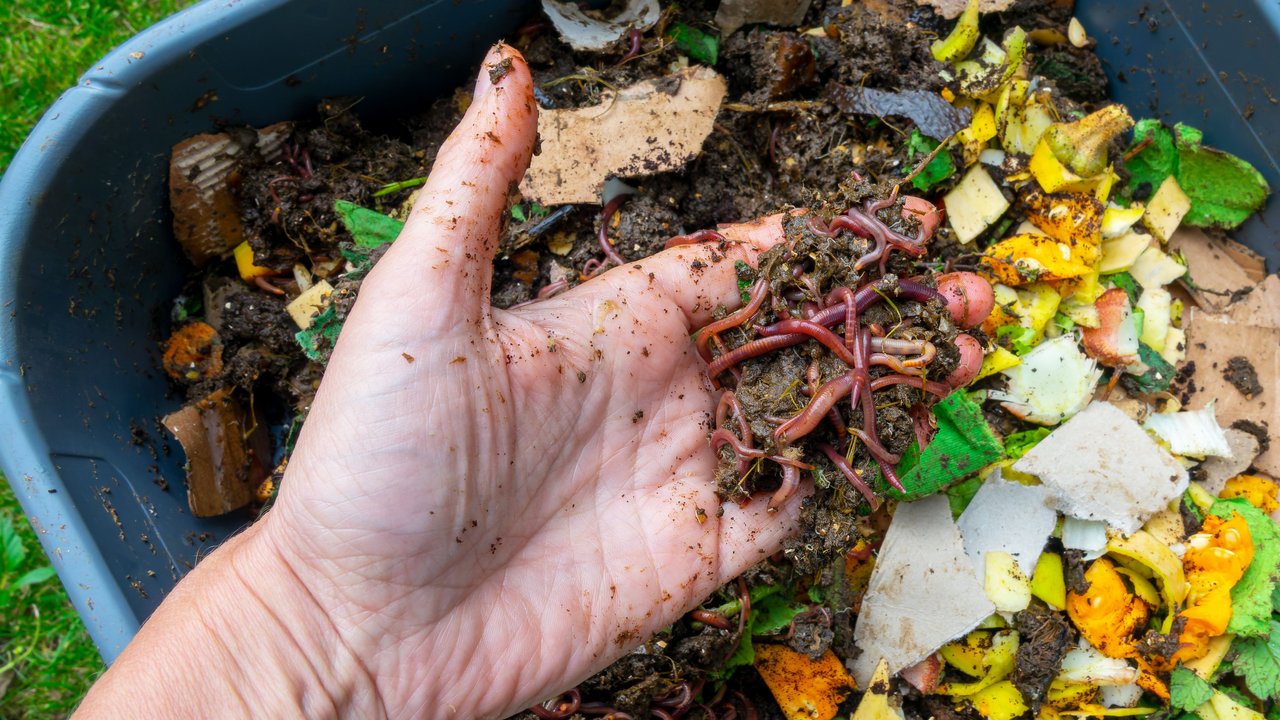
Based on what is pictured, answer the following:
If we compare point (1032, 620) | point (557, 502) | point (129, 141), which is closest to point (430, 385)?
point (557, 502)

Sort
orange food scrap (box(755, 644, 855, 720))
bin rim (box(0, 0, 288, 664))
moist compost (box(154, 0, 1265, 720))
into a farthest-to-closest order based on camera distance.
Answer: orange food scrap (box(755, 644, 855, 720)) → moist compost (box(154, 0, 1265, 720)) → bin rim (box(0, 0, 288, 664))

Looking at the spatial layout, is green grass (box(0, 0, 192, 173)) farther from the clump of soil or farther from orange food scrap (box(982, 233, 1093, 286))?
the clump of soil

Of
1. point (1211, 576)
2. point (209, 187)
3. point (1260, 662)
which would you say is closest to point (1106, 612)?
point (1211, 576)

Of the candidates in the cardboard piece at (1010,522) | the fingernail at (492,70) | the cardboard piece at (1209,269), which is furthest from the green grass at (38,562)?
the cardboard piece at (1209,269)

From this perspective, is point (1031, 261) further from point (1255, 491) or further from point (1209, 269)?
point (1255, 491)

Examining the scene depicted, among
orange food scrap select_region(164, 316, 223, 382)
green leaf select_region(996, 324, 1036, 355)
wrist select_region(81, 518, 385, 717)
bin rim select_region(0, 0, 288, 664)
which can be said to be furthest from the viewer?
green leaf select_region(996, 324, 1036, 355)

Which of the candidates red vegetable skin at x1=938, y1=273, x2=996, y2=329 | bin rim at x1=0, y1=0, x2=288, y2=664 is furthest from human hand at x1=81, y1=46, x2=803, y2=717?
red vegetable skin at x1=938, y1=273, x2=996, y2=329

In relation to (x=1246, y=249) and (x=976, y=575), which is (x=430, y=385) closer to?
(x=976, y=575)

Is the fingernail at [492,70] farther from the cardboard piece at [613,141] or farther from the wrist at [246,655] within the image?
the wrist at [246,655]
